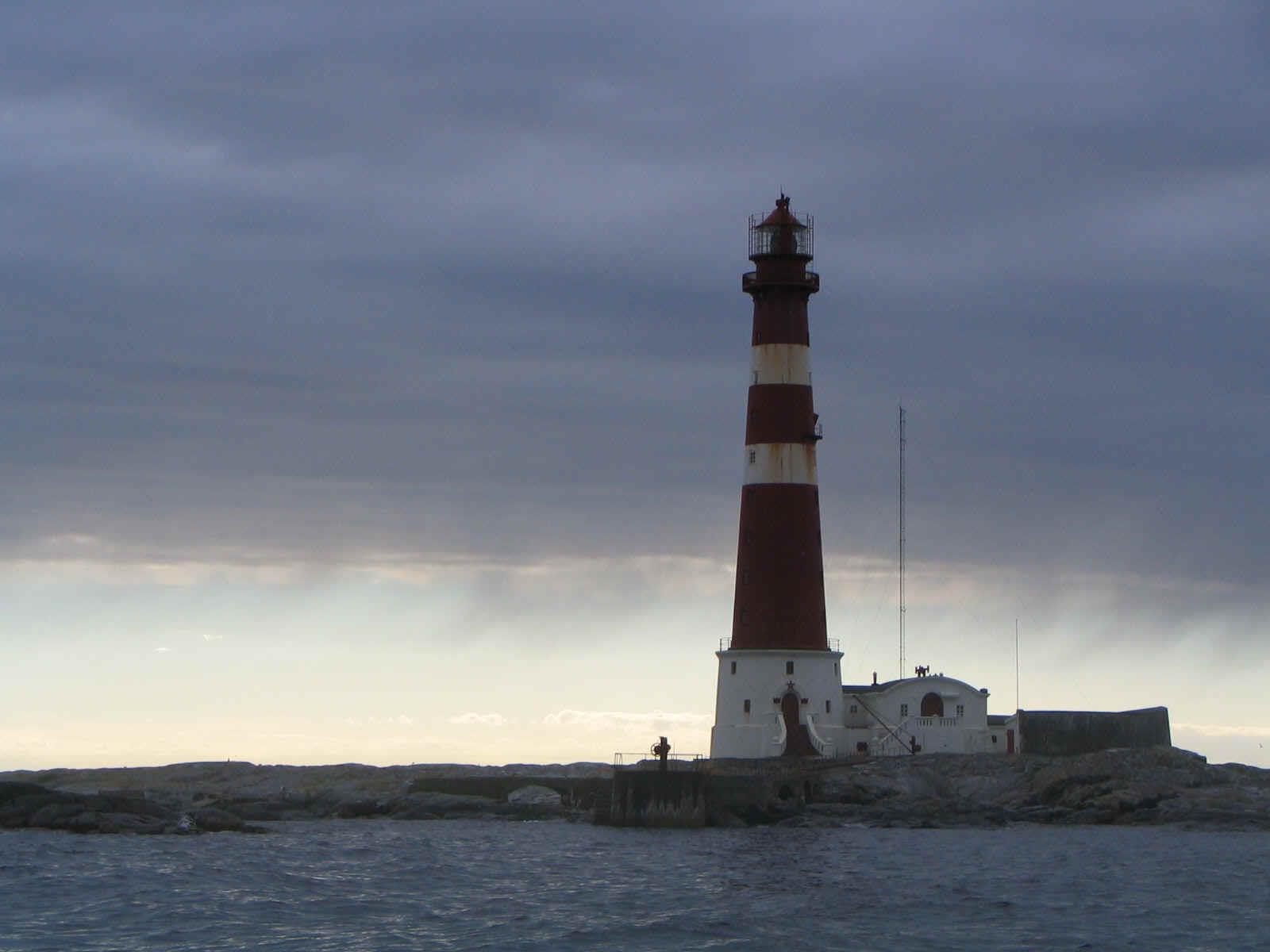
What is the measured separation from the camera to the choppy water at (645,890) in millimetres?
39656

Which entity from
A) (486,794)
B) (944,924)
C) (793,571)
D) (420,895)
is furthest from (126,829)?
(944,924)

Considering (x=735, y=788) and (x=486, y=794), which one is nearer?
(x=735, y=788)

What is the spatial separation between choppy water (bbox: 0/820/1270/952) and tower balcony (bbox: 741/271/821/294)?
61.0ft

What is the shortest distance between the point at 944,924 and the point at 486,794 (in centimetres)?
2910

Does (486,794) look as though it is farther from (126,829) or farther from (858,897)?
(858,897)

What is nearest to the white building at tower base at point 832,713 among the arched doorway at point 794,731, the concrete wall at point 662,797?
the arched doorway at point 794,731

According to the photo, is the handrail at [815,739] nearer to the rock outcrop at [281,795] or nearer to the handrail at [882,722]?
the handrail at [882,722]

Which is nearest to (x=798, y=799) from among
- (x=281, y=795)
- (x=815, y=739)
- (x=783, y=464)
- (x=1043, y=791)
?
(x=815, y=739)

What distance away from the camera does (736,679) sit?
68.2 meters

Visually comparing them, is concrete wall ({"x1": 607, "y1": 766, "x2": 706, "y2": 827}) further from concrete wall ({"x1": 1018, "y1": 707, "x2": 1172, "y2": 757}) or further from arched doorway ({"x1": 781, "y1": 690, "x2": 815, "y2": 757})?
concrete wall ({"x1": 1018, "y1": 707, "x2": 1172, "y2": 757})

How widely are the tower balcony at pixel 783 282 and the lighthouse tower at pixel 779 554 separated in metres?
0.03

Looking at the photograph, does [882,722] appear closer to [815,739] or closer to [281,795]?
[815,739]

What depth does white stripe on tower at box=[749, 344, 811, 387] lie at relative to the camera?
223ft

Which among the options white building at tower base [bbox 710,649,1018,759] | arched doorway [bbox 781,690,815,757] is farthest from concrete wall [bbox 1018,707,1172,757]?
arched doorway [bbox 781,690,815,757]
